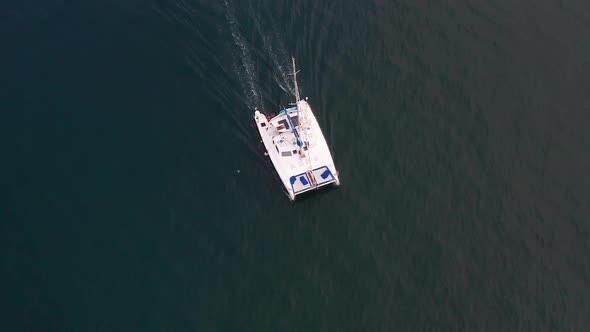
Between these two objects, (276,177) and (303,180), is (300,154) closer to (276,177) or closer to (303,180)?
(303,180)

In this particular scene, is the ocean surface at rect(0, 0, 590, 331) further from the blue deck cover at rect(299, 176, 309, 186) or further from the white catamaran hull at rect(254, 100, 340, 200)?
the blue deck cover at rect(299, 176, 309, 186)

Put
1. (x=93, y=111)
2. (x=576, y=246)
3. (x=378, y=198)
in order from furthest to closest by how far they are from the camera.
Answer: (x=93, y=111)
(x=378, y=198)
(x=576, y=246)

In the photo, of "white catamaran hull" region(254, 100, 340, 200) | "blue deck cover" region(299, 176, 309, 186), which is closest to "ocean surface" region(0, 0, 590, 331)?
"white catamaran hull" region(254, 100, 340, 200)

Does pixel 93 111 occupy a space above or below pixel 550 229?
above

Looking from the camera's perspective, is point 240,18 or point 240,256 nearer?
point 240,256

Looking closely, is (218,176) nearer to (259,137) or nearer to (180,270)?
(259,137)

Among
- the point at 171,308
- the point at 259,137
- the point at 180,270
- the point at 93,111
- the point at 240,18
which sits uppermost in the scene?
the point at 240,18

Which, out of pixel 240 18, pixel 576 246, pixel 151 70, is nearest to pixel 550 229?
pixel 576 246
